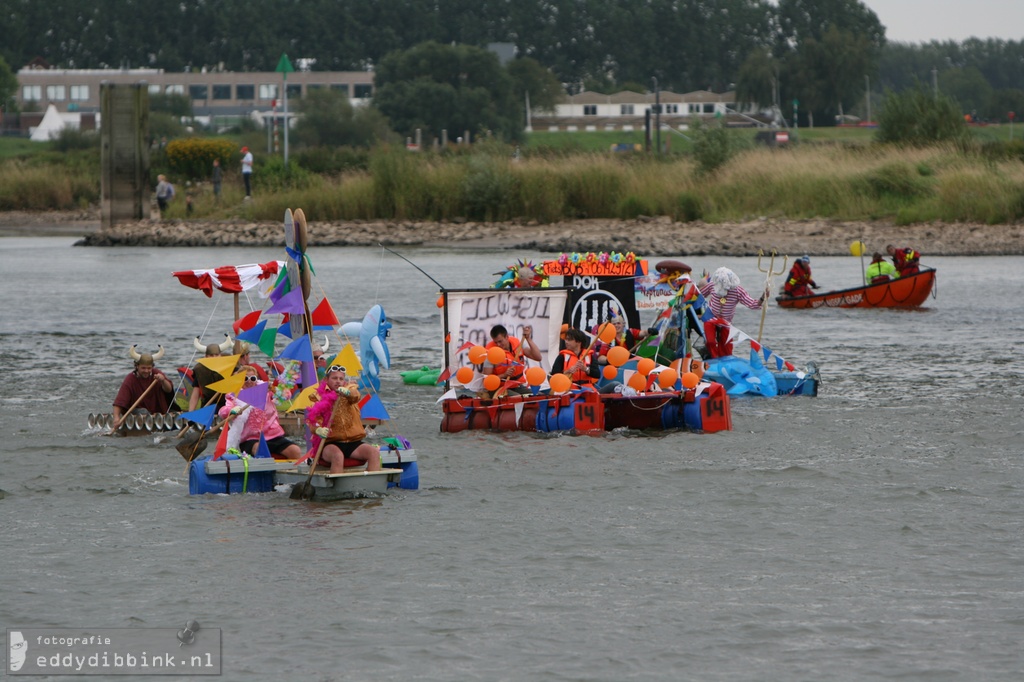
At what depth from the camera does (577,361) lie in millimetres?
18547

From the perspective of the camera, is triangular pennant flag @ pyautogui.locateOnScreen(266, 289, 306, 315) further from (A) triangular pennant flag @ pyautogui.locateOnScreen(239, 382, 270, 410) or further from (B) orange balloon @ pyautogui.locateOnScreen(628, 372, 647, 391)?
(B) orange balloon @ pyautogui.locateOnScreen(628, 372, 647, 391)

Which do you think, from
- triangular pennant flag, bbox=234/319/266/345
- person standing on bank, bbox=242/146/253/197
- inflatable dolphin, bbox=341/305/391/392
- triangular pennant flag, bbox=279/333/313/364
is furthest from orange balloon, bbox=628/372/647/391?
person standing on bank, bbox=242/146/253/197

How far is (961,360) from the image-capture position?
2588 centimetres

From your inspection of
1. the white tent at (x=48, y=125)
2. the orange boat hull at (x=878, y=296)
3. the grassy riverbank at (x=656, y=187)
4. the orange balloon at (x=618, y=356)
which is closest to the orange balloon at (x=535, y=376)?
the orange balloon at (x=618, y=356)

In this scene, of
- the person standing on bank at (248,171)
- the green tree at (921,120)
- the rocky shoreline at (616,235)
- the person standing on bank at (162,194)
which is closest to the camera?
the rocky shoreline at (616,235)

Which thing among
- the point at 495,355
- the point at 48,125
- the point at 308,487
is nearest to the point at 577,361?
the point at 495,355

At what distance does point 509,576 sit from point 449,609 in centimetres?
97

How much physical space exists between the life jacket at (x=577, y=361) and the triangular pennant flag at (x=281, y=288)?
407 centimetres

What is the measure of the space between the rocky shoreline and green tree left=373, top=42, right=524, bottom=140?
48201 millimetres

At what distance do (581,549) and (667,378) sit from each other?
17.3 feet

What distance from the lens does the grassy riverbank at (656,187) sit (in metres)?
53.4

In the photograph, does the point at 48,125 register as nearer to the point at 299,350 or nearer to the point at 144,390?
the point at 144,390

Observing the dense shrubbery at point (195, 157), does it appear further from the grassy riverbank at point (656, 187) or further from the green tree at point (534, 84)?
the green tree at point (534, 84)

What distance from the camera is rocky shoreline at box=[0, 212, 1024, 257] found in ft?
162
